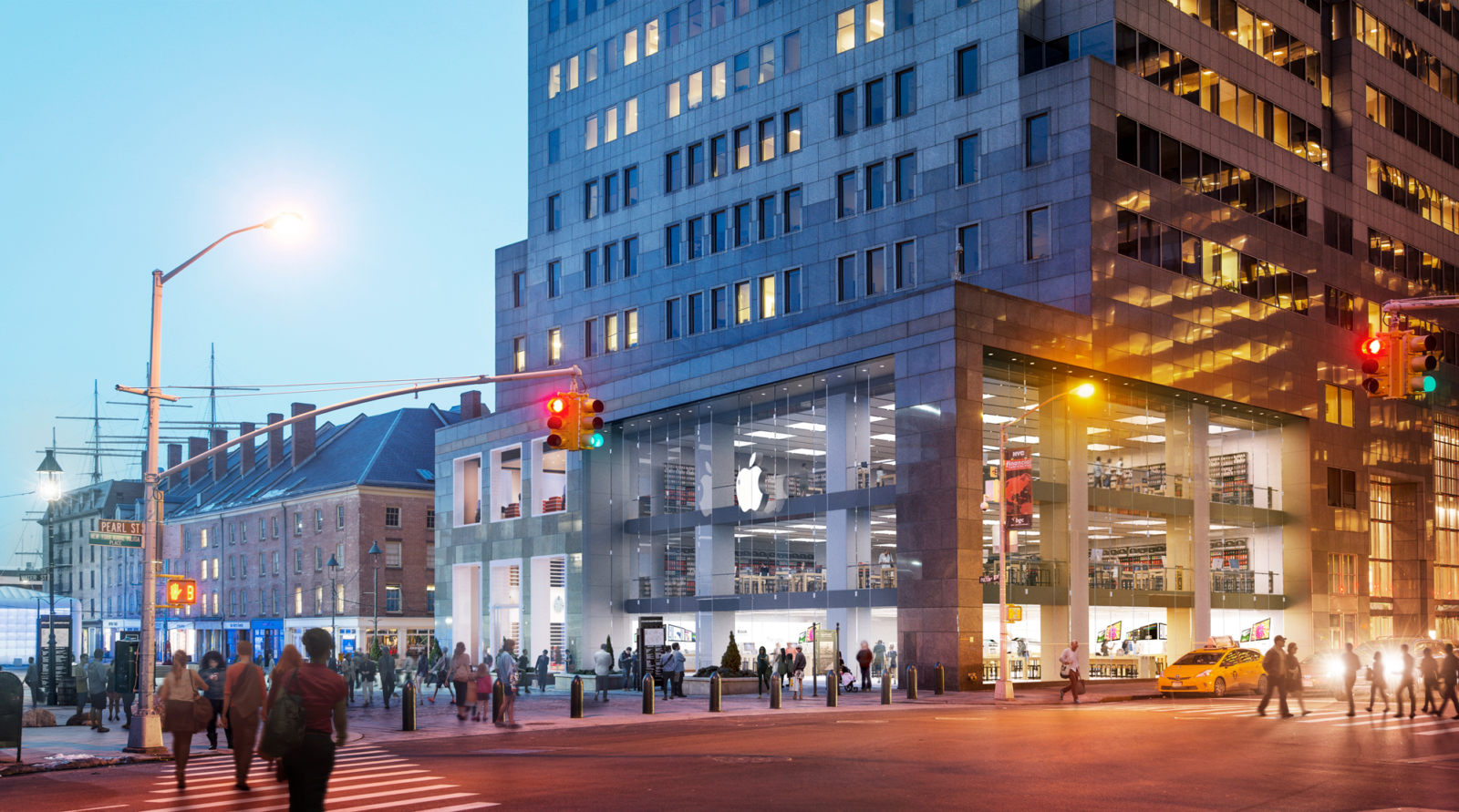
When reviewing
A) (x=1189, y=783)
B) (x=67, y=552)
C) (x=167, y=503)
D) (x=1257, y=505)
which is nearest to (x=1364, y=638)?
(x=1257, y=505)

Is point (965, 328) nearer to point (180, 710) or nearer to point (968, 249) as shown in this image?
point (968, 249)

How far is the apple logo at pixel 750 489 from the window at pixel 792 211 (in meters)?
9.98

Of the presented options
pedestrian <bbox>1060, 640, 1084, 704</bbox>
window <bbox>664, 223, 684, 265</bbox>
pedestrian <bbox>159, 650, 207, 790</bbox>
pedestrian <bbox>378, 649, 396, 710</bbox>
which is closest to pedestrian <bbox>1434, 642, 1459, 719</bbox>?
pedestrian <bbox>1060, 640, 1084, 704</bbox>

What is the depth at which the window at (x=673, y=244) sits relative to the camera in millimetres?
62000

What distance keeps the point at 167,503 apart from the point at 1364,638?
9163 centimetres

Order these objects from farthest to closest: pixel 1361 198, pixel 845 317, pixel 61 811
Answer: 1. pixel 1361 198
2. pixel 845 317
3. pixel 61 811

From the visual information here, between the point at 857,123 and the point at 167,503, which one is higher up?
the point at 857,123

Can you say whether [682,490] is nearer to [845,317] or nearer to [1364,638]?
[845,317]

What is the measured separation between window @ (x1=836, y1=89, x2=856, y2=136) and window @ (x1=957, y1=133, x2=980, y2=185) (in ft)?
17.6

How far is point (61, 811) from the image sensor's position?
16.5 metres

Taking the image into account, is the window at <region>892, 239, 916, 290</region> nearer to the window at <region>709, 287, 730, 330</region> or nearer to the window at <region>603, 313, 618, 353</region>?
the window at <region>709, 287, 730, 330</region>

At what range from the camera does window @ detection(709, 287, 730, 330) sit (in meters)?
59.7

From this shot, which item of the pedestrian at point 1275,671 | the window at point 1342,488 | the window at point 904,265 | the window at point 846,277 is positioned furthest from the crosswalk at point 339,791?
the window at point 1342,488

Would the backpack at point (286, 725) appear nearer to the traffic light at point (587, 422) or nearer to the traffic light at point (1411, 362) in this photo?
the traffic light at point (587, 422)
